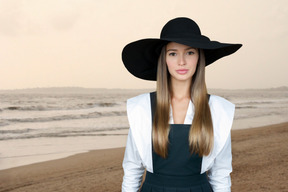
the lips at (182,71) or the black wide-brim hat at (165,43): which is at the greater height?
the black wide-brim hat at (165,43)

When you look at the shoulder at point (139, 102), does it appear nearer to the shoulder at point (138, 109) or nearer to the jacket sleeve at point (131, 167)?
the shoulder at point (138, 109)

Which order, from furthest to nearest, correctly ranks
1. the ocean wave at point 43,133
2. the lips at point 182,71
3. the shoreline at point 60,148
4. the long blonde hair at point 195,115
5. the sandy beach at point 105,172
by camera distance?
the ocean wave at point 43,133
the shoreline at point 60,148
the sandy beach at point 105,172
the lips at point 182,71
the long blonde hair at point 195,115

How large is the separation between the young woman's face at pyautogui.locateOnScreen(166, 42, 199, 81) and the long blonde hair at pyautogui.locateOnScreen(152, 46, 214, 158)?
→ 0.05 metres

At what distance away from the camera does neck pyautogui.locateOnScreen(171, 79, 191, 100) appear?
6.37 feet

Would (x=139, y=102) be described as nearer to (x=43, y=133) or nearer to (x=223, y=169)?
(x=223, y=169)

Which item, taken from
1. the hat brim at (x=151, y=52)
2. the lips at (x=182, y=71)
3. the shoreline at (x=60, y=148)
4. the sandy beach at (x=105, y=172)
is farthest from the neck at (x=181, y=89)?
the shoreline at (x=60, y=148)

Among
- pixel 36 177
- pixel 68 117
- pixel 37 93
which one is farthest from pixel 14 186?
pixel 37 93

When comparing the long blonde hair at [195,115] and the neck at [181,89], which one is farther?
the neck at [181,89]

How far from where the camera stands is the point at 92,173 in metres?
4.97

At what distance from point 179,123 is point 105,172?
10.8 feet

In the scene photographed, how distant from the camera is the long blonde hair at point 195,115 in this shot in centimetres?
173

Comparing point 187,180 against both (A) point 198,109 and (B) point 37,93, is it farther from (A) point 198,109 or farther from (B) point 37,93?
(B) point 37,93

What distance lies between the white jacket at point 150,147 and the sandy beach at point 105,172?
2276mm

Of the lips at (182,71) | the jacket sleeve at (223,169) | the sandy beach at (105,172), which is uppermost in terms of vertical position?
the lips at (182,71)
